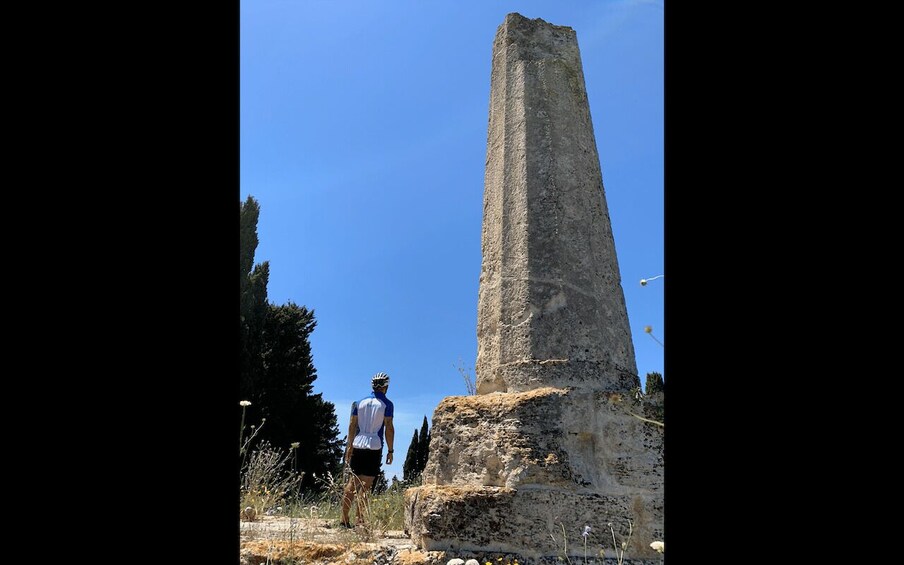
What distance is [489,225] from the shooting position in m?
4.75

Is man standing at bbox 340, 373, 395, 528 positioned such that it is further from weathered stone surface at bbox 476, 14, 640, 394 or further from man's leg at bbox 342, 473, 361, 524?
weathered stone surface at bbox 476, 14, 640, 394

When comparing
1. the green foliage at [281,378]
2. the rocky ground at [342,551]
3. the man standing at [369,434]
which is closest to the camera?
the rocky ground at [342,551]

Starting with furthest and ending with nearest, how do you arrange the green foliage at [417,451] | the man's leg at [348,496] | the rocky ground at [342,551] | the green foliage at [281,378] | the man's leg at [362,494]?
the green foliage at [281,378] → the green foliage at [417,451] → the man's leg at [348,496] → the man's leg at [362,494] → the rocky ground at [342,551]

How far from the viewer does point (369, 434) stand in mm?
5730

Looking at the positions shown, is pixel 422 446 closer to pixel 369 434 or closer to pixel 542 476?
pixel 369 434

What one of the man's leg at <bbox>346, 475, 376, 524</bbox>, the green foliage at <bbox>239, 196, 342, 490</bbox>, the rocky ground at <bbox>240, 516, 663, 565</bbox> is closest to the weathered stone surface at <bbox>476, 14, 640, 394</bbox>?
the rocky ground at <bbox>240, 516, 663, 565</bbox>

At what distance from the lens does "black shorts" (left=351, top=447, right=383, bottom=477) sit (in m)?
5.63

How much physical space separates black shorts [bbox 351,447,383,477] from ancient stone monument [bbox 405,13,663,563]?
1.31 meters

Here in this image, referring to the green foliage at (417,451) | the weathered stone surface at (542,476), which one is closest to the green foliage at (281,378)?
the green foliage at (417,451)

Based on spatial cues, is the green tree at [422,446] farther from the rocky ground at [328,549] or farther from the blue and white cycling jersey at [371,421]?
the rocky ground at [328,549]

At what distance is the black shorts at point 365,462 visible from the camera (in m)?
5.63

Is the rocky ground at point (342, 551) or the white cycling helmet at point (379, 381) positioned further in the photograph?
the white cycling helmet at point (379, 381)
